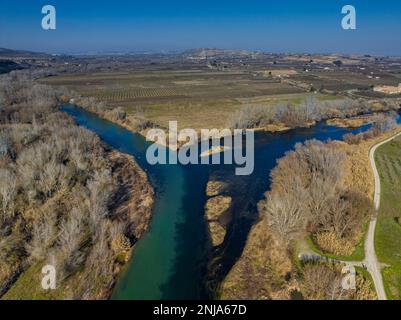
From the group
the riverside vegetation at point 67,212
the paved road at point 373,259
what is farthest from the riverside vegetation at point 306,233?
the riverside vegetation at point 67,212

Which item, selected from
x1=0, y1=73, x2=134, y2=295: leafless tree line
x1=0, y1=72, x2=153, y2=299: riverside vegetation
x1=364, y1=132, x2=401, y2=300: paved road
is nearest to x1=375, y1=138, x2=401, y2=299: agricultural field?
x1=364, y1=132, x2=401, y2=300: paved road

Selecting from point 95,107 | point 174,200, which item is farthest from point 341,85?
point 174,200

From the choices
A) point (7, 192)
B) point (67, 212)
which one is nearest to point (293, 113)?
point (67, 212)

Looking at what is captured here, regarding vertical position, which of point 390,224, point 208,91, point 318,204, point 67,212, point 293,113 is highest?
point 208,91

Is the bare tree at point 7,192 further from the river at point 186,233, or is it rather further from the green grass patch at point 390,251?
the green grass patch at point 390,251

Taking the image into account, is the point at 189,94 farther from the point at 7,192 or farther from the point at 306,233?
the point at 306,233
